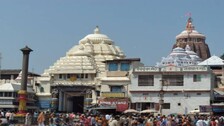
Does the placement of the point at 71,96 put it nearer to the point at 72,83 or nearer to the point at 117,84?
the point at 72,83

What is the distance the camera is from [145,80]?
5706 cm

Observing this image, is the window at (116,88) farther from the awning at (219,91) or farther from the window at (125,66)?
the awning at (219,91)

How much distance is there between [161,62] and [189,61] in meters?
4.46

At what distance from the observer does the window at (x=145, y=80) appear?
56.7 metres

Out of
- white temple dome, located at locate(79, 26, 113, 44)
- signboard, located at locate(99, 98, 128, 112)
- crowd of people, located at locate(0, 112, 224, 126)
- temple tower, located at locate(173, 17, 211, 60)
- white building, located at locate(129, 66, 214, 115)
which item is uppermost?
temple tower, located at locate(173, 17, 211, 60)

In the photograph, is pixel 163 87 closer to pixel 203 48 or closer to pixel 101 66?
pixel 101 66

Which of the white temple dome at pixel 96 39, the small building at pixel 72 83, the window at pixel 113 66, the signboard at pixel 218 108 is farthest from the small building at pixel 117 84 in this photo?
the white temple dome at pixel 96 39

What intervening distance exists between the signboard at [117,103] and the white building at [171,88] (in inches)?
41.1

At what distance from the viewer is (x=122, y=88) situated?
59.5 meters

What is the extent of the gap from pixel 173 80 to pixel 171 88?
3.46ft

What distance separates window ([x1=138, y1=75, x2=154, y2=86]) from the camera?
2231 inches

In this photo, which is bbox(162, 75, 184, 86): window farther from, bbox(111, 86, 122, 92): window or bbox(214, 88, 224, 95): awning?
bbox(111, 86, 122, 92): window

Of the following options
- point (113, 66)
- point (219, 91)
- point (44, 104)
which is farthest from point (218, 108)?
point (44, 104)

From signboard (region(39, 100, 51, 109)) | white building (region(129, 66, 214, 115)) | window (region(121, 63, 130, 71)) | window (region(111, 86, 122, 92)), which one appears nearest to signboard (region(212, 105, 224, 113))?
white building (region(129, 66, 214, 115))
